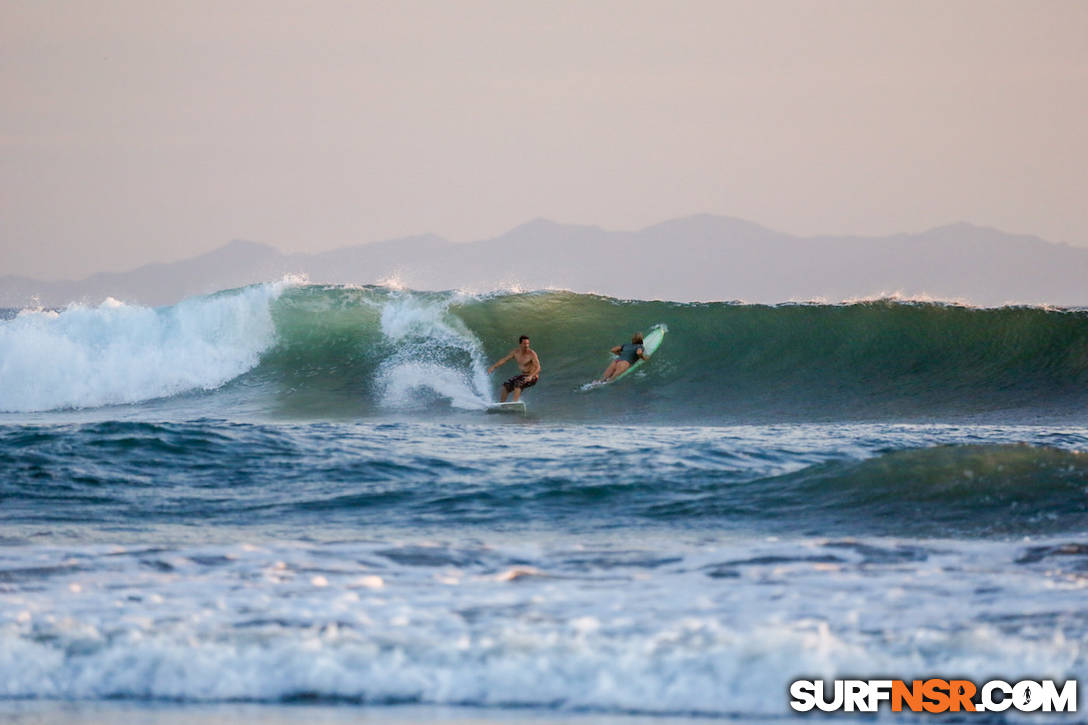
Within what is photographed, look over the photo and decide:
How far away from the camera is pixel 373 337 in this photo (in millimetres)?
19469

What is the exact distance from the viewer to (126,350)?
63.7ft

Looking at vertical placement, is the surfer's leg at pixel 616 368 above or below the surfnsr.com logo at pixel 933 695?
above

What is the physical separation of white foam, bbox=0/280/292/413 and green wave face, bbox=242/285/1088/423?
603mm

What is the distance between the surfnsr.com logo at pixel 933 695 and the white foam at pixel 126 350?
15476 mm

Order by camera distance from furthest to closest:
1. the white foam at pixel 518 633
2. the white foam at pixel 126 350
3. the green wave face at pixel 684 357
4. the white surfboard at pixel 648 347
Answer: the white foam at pixel 126 350 → the white surfboard at pixel 648 347 → the green wave face at pixel 684 357 → the white foam at pixel 518 633

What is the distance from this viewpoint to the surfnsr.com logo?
162 inches

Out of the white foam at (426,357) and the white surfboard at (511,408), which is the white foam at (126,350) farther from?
the white surfboard at (511,408)

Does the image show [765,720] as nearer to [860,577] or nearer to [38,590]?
[860,577]

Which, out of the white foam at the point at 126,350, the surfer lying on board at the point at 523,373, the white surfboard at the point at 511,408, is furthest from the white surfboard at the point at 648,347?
the white foam at the point at 126,350

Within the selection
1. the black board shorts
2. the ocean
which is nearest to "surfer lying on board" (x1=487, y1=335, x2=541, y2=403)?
the black board shorts

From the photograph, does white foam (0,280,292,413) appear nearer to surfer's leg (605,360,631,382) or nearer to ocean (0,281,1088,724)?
ocean (0,281,1088,724)

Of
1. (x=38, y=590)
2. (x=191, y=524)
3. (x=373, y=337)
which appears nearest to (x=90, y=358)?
(x=373, y=337)

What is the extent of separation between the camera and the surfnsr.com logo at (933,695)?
412 cm

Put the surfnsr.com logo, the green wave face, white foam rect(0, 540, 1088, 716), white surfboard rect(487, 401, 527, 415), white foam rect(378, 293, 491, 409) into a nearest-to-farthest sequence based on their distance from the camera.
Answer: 1. the surfnsr.com logo
2. white foam rect(0, 540, 1088, 716)
3. white surfboard rect(487, 401, 527, 415)
4. the green wave face
5. white foam rect(378, 293, 491, 409)
